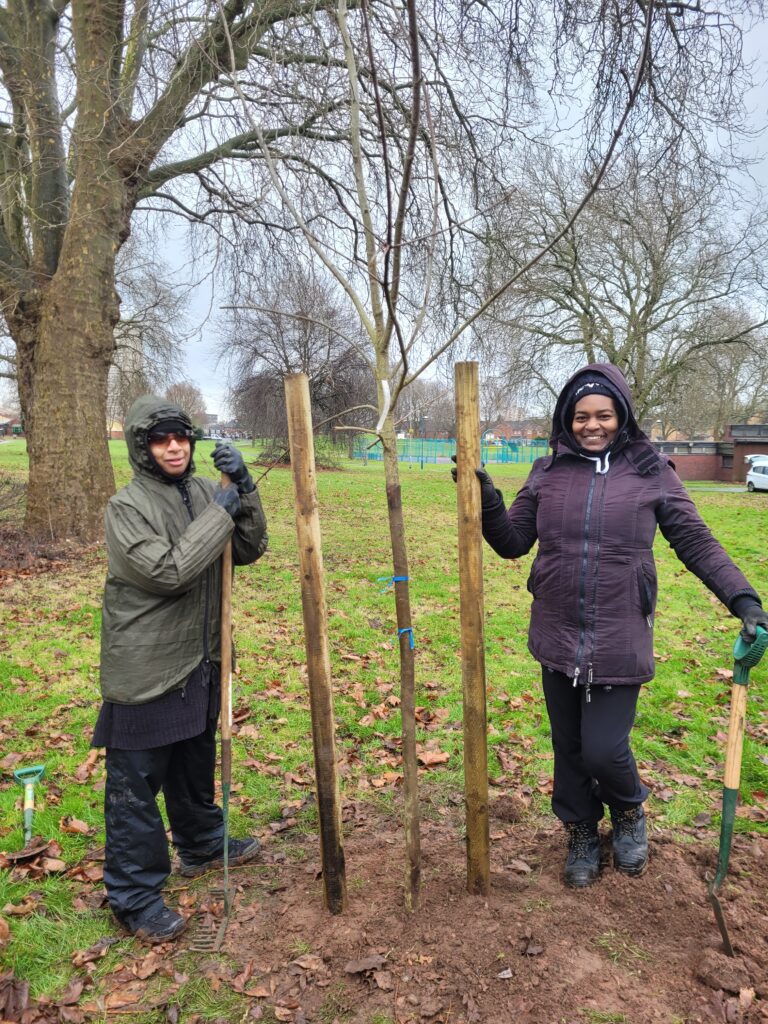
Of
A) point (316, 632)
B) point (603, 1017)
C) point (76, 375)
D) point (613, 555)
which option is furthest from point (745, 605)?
point (76, 375)

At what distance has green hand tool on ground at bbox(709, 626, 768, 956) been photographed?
234cm

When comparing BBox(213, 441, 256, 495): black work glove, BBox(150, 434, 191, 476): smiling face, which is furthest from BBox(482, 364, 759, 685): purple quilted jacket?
BBox(150, 434, 191, 476): smiling face

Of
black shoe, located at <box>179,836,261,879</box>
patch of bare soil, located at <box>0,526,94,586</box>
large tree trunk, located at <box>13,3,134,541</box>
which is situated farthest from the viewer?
large tree trunk, located at <box>13,3,134,541</box>

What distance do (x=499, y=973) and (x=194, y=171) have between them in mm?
10090

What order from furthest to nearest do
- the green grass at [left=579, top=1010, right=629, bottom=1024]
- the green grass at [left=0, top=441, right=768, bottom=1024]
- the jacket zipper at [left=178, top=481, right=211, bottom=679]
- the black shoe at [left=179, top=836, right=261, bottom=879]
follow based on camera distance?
the green grass at [left=0, top=441, right=768, bottom=1024] → the black shoe at [left=179, top=836, right=261, bottom=879] → the jacket zipper at [left=178, top=481, right=211, bottom=679] → the green grass at [left=579, top=1010, right=629, bottom=1024]

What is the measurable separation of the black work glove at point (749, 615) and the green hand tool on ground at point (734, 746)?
0.02 m

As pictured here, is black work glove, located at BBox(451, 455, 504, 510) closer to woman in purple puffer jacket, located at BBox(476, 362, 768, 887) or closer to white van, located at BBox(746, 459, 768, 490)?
woman in purple puffer jacket, located at BBox(476, 362, 768, 887)

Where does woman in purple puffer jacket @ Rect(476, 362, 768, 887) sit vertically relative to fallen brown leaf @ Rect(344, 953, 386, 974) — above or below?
above

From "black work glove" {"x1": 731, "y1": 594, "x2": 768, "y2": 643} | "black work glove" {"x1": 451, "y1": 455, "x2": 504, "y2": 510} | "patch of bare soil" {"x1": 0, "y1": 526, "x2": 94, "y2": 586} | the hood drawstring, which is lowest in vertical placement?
"patch of bare soil" {"x1": 0, "y1": 526, "x2": 94, "y2": 586}

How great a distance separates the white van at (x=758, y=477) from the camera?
27391 millimetres

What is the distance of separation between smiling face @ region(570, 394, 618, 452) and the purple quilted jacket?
5cm

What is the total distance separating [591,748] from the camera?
2.60 m

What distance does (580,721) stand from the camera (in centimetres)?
272

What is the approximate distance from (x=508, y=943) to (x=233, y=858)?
55.5 inches
